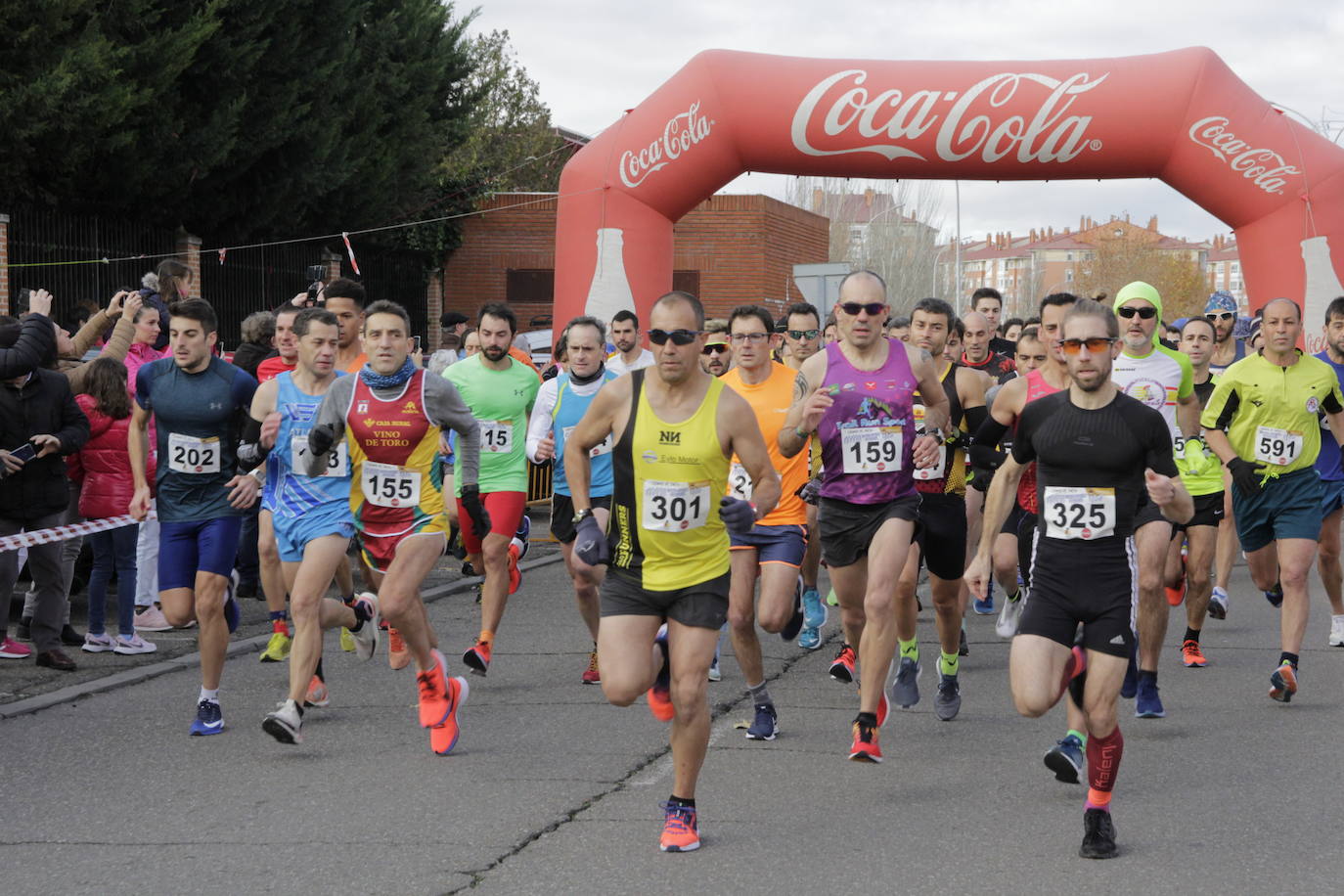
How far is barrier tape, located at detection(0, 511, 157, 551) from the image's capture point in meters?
8.91

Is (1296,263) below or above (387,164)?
below

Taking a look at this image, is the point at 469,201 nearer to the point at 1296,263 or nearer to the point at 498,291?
the point at 498,291

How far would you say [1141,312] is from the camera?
27.1 ft

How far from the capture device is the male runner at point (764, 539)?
292 inches

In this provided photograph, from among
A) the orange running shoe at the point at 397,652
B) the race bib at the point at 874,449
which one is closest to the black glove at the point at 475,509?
the orange running shoe at the point at 397,652

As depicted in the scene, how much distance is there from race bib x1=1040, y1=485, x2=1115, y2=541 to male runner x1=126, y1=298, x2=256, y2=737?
3.72 meters

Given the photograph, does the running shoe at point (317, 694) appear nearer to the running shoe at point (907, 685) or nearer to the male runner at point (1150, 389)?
the running shoe at point (907, 685)

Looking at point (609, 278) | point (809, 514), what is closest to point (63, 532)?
point (809, 514)

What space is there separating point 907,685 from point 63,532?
478 centimetres

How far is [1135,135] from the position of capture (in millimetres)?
18172

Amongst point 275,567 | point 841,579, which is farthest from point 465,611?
point 841,579

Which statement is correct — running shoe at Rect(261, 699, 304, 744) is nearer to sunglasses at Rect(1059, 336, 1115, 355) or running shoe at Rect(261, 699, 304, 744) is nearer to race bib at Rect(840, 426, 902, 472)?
race bib at Rect(840, 426, 902, 472)

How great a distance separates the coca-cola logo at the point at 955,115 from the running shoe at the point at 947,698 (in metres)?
11.2

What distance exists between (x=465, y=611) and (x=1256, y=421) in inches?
213
